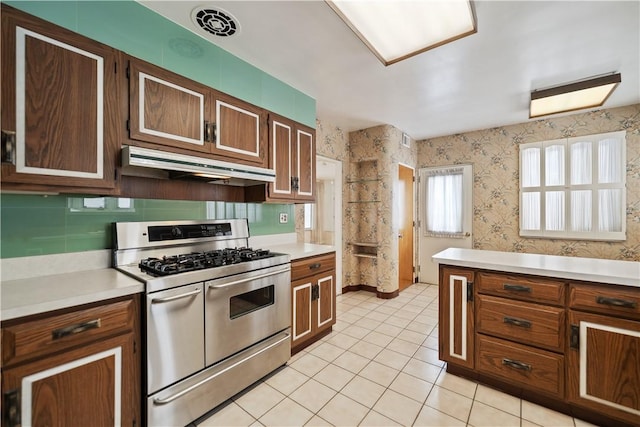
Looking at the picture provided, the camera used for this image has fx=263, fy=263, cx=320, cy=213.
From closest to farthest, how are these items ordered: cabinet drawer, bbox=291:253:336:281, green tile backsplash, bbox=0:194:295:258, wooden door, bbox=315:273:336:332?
green tile backsplash, bbox=0:194:295:258, cabinet drawer, bbox=291:253:336:281, wooden door, bbox=315:273:336:332

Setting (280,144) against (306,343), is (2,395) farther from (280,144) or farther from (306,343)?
(280,144)

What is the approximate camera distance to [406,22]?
5.80ft

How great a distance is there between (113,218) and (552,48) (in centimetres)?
356

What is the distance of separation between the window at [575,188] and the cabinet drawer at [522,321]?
105 inches

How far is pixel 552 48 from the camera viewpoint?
7.06 ft

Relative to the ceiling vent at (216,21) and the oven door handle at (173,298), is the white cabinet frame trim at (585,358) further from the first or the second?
the ceiling vent at (216,21)

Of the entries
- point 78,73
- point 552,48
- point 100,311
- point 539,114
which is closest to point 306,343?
point 100,311

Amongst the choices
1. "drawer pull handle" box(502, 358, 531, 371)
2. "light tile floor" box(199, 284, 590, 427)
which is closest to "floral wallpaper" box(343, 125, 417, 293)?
"light tile floor" box(199, 284, 590, 427)

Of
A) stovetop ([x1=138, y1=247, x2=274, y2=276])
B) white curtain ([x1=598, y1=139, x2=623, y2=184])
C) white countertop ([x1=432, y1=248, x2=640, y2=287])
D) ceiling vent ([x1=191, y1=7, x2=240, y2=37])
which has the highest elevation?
ceiling vent ([x1=191, y1=7, x2=240, y2=37])

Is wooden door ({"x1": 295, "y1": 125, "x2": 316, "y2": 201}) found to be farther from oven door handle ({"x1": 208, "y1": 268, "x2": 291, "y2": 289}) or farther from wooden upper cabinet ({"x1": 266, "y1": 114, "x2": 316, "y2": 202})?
oven door handle ({"x1": 208, "y1": 268, "x2": 291, "y2": 289})

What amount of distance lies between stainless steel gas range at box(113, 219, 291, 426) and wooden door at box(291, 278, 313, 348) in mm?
113

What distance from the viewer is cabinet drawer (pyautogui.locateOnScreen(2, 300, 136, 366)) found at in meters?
1.03

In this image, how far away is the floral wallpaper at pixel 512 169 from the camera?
10.8 feet

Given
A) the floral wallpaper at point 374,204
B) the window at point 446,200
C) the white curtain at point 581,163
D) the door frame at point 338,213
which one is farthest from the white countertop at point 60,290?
the white curtain at point 581,163
